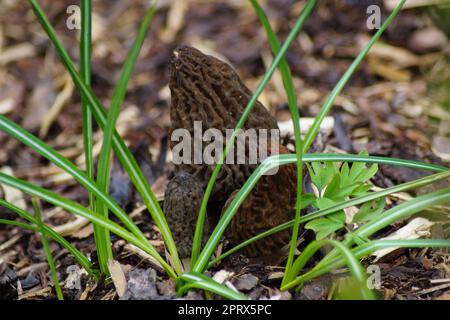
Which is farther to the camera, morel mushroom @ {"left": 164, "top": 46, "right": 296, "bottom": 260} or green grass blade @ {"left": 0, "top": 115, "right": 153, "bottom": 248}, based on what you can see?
morel mushroom @ {"left": 164, "top": 46, "right": 296, "bottom": 260}

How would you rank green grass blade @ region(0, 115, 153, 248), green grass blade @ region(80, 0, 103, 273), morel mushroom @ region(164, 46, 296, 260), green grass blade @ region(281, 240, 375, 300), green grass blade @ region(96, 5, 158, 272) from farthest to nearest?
morel mushroom @ region(164, 46, 296, 260), green grass blade @ region(80, 0, 103, 273), green grass blade @ region(0, 115, 153, 248), green grass blade @ region(96, 5, 158, 272), green grass blade @ region(281, 240, 375, 300)

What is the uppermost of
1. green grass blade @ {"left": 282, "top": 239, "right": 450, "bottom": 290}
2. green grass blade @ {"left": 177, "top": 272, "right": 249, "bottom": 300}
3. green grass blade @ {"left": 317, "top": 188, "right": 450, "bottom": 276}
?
green grass blade @ {"left": 317, "top": 188, "right": 450, "bottom": 276}

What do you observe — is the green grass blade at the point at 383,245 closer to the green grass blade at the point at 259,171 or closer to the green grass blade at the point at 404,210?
the green grass blade at the point at 404,210

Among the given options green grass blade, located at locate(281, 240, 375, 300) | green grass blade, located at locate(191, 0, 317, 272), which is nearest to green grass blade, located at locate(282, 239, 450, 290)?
green grass blade, located at locate(281, 240, 375, 300)

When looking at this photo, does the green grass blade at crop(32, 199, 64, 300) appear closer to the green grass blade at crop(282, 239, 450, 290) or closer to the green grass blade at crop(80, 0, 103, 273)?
the green grass blade at crop(80, 0, 103, 273)

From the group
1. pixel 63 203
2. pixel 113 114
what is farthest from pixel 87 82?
pixel 63 203
